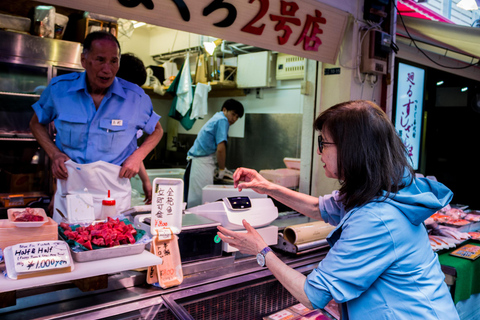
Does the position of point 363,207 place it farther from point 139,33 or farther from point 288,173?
point 139,33

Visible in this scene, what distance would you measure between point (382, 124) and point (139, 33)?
719 cm

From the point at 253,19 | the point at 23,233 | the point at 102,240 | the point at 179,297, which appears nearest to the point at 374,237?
the point at 179,297

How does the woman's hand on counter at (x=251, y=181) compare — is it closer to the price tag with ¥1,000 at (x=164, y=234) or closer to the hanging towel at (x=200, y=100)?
the price tag with ¥1,000 at (x=164, y=234)

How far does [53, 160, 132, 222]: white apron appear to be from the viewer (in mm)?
2498

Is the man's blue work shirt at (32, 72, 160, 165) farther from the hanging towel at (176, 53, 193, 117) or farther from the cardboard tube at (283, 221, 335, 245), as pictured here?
the hanging towel at (176, 53, 193, 117)

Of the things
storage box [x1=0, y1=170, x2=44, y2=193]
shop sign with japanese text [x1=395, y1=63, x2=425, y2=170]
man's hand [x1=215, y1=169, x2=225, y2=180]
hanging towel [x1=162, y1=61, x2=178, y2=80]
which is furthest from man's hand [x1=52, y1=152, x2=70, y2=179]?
hanging towel [x1=162, y1=61, x2=178, y2=80]

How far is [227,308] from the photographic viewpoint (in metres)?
1.89

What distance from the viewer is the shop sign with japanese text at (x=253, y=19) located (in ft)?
8.10

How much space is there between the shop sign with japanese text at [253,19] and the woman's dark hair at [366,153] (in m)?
1.62

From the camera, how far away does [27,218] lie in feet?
5.27

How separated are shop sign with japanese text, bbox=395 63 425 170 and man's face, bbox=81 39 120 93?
11.4 ft

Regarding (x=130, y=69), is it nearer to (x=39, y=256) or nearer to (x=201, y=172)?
(x=39, y=256)

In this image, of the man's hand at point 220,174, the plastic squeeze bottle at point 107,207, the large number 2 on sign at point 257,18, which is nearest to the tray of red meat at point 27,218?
the plastic squeeze bottle at point 107,207

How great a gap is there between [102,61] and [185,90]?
3.51m
